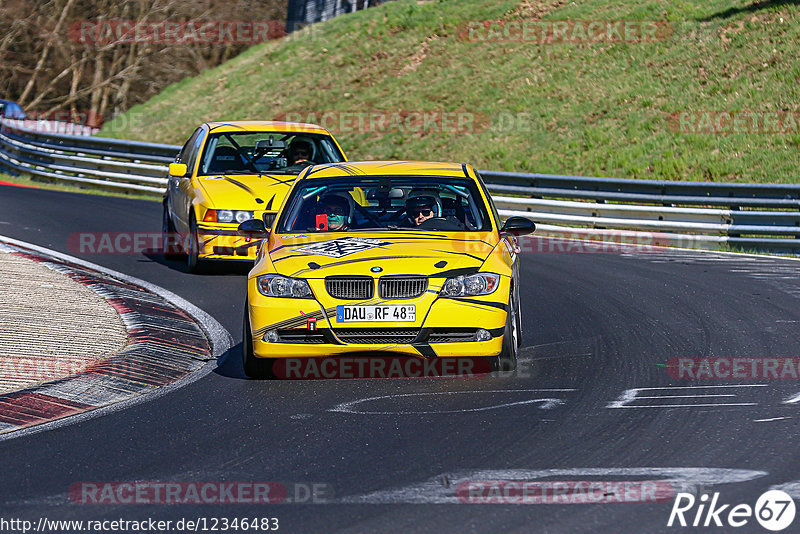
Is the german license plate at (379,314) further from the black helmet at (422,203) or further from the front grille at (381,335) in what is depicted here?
the black helmet at (422,203)

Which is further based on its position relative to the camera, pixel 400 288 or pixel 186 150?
pixel 186 150

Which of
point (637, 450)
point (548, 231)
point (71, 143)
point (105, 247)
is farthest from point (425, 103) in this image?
point (637, 450)

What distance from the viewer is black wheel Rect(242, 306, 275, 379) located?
336 inches

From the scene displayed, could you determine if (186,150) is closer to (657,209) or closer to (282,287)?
(657,209)

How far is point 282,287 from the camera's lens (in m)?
8.43

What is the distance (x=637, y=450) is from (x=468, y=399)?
1671 mm

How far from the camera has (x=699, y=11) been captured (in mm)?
33781

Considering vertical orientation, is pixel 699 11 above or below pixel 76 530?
above

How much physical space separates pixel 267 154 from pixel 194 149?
1.01 meters

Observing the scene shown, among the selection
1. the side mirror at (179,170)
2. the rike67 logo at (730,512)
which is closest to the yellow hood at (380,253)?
the rike67 logo at (730,512)

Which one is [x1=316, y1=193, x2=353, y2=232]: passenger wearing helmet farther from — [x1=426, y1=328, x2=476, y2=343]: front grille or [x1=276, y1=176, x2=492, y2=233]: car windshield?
[x1=426, y1=328, x2=476, y2=343]: front grille

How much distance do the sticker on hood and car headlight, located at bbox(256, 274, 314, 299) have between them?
0.34 m

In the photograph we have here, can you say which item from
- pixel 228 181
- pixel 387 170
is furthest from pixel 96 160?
pixel 387 170

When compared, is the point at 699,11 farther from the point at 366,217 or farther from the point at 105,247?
the point at 366,217
